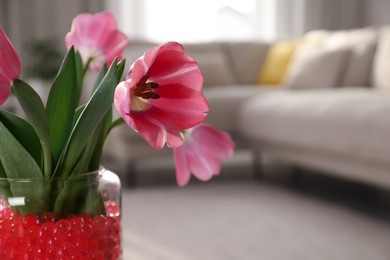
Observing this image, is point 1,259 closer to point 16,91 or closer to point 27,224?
point 27,224

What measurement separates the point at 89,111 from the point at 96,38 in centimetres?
19

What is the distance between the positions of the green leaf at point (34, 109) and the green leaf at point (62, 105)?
4 centimetres

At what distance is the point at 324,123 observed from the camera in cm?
264

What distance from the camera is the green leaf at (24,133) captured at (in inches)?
22.5

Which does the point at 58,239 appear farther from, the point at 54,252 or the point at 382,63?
the point at 382,63

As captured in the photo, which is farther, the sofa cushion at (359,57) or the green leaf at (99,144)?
the sofa cushion at (359,57)

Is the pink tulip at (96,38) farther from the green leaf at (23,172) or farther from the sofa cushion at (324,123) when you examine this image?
the sofa cushion at (324,123)

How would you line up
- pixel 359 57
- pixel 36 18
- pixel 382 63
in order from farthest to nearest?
pixel 36 18 < pixel 359 57 < pixel 382 63

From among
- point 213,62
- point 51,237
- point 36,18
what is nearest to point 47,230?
point 51,237

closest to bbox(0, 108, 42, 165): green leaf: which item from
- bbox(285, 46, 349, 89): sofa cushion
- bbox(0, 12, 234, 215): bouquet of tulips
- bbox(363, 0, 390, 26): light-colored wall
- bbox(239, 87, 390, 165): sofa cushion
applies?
bbox(0, 12, 234, 215): bouquet of tulips

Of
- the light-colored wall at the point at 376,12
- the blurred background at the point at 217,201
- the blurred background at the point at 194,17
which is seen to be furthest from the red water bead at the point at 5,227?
the light-colored wall at the point at 376,12

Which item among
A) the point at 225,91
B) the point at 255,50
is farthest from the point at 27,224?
the point at 255,50

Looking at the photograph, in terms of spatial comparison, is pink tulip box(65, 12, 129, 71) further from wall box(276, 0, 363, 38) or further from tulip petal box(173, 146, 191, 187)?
wall box(276, 0, 363, 38)

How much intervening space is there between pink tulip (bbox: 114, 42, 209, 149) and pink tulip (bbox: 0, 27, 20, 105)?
0.10 meters
